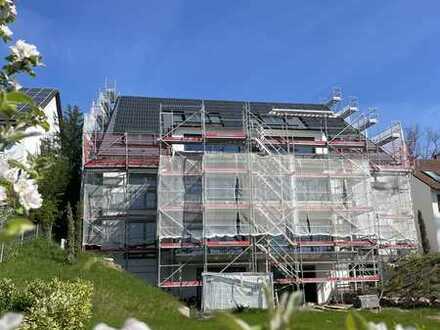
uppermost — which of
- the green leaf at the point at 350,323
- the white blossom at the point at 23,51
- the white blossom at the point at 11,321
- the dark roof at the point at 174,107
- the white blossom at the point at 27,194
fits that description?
the dark roof at the point at 174,107

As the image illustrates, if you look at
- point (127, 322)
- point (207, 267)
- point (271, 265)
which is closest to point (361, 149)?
point (271, 265)

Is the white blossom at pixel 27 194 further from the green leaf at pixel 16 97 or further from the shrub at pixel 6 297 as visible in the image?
the shrub at pixel 6 297

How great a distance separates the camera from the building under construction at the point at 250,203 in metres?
25.1

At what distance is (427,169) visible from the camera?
118 feet

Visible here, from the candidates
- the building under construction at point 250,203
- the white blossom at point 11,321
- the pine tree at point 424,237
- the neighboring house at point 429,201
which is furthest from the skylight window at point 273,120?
the white blossom at point 11,321

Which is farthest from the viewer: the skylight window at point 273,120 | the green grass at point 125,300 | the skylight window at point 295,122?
the skylight window at point 295,122

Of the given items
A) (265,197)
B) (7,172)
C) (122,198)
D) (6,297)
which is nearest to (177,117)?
(122,198)

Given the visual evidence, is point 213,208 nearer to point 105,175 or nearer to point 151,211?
point 151,211

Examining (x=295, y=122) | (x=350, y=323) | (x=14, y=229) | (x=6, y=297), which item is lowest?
(x=350, y=323)

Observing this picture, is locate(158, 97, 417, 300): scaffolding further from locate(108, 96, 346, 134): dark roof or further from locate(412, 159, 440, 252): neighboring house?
locate(108, 96, 346, 134): dark roof

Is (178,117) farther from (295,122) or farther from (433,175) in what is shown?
(433,175)

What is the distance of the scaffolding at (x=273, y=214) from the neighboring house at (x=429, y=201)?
11.4 feet

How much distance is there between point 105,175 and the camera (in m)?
28.4

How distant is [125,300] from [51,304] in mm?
6707
